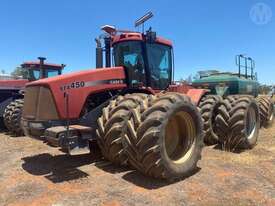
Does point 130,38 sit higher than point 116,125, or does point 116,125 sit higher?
point 130,38

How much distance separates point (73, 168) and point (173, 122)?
2.06 m

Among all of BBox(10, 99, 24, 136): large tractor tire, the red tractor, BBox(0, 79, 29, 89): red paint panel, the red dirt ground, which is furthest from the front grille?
BBox(0, 79, 29, 89): red paint panel

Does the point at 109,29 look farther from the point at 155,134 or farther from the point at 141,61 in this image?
→ the point at 155,134

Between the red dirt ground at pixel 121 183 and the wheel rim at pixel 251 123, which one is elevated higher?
the wheel rim at pixel 251 123

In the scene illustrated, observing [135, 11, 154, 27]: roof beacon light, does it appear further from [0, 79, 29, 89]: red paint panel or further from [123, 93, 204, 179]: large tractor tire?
[0, 79, 29, 89]: red paint panel

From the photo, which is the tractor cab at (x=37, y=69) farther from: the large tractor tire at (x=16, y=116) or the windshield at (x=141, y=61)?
the windshield at (x=141, y=61)

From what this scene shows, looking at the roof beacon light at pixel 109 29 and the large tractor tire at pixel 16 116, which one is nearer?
the roof beacon light at pixel 109 29

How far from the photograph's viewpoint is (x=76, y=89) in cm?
666

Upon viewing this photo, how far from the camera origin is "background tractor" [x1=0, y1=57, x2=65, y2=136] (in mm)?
10984

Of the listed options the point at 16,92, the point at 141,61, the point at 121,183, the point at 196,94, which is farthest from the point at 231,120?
the point at 16,92

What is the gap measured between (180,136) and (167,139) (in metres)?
0.32

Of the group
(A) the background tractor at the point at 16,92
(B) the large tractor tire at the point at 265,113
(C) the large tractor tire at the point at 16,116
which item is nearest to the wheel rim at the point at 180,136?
(A) the background tractor at the point at 16,92

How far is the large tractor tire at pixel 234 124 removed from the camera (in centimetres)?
836

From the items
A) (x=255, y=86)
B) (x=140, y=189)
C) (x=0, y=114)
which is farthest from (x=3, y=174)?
(x=255, y=86)
